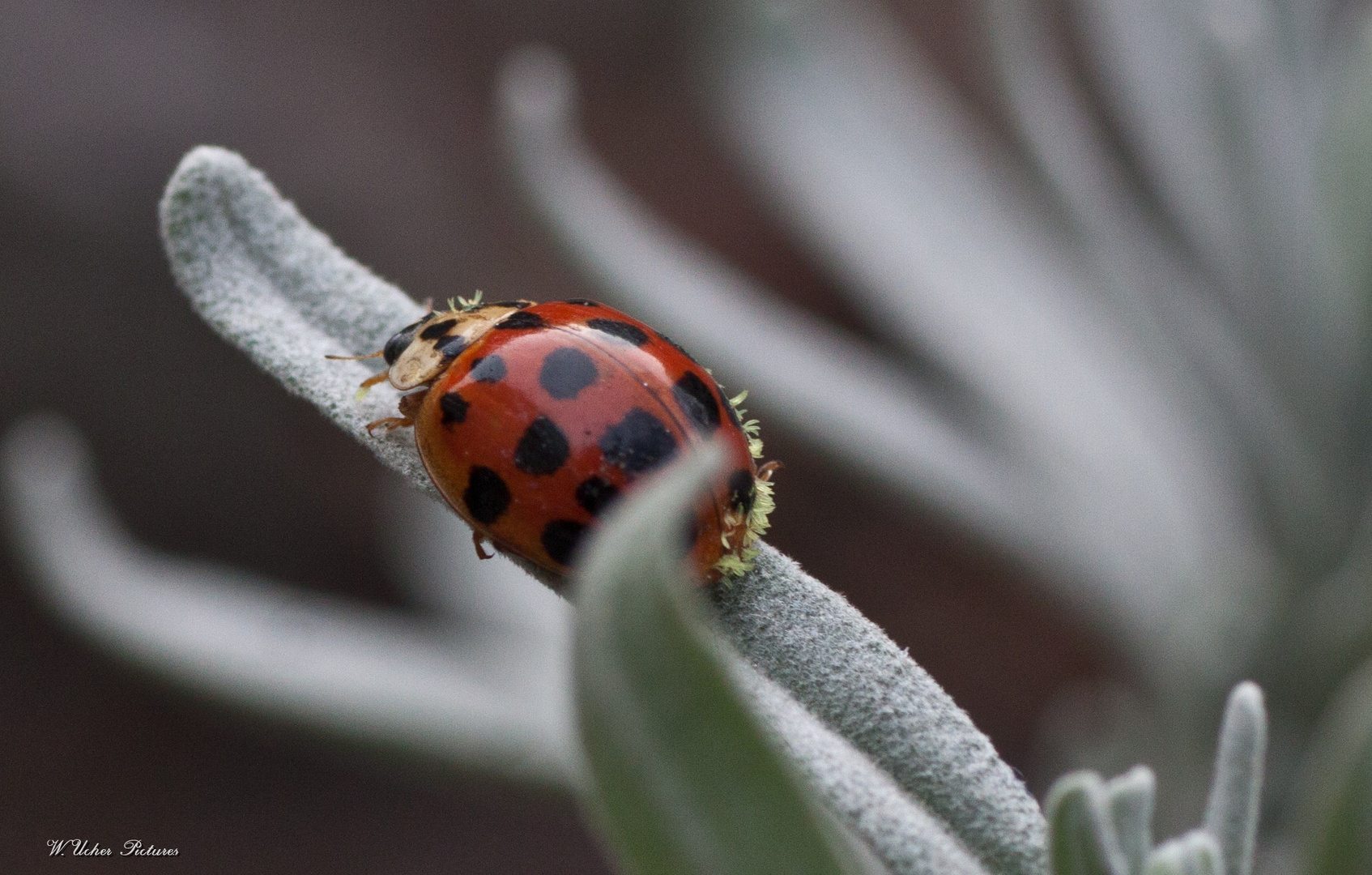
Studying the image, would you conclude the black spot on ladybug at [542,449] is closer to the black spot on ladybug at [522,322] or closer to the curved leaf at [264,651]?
the black spot on ladybug at [522,322]

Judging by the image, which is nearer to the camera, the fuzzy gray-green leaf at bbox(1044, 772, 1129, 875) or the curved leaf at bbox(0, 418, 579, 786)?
the fuzzy gray-green leaf at bbox(1044, 772, 1129, 875)

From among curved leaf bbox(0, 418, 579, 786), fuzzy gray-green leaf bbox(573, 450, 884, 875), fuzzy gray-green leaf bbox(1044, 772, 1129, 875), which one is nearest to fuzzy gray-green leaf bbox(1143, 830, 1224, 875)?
fuzzy gray-green leaf bbox(1044, 772, 1129, 875)

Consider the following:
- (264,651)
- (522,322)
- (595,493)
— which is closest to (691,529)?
(595,493)

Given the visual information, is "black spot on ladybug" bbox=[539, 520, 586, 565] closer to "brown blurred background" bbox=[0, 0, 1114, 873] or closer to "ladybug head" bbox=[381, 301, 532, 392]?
"ladybug head" bbox=[381, 301, 532, 392]

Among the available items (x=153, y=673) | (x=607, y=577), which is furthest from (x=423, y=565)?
(x=607, y=577)

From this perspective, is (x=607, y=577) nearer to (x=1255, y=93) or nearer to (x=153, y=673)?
(x=153, y=673)

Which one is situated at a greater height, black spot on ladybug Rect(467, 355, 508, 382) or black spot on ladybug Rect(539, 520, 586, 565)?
black spot on ladybug Rect(467, 355, 508, 382)

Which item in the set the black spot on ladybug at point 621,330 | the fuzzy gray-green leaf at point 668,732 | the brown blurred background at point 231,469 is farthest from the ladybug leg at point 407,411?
the brown blurred background at point 231,469
